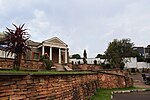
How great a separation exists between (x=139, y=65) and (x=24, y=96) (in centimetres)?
4165

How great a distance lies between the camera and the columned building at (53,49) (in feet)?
98.0

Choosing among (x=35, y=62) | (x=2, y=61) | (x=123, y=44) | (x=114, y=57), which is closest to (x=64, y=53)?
(x=114, y=57)

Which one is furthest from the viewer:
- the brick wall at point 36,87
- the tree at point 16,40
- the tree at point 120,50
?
the tree at point 120,50

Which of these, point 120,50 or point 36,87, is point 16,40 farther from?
point 120,50

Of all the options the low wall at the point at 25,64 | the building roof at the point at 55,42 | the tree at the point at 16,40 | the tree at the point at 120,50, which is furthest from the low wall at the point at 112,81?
the tree at the point at 120,50

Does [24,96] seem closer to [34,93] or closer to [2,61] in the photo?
[34,93]

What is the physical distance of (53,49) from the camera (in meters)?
32.3

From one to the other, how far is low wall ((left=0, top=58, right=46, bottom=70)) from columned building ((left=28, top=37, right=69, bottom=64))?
1393cm

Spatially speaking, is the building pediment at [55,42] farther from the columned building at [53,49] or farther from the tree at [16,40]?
the tree at [16,40]

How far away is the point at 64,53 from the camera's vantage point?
33.0m

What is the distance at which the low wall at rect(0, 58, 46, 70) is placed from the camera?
39.5 feet

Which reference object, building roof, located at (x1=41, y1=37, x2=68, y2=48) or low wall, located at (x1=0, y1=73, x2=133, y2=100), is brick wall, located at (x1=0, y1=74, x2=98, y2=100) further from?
building roof, located at (x1=41, y1=37, x2=68, y2=48)

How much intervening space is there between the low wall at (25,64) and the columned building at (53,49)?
1393 cm

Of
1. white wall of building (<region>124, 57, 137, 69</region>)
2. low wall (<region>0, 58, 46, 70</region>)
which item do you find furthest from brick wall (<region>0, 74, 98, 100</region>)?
white wall of building (<region>124, 57, 137, 69</region>)
